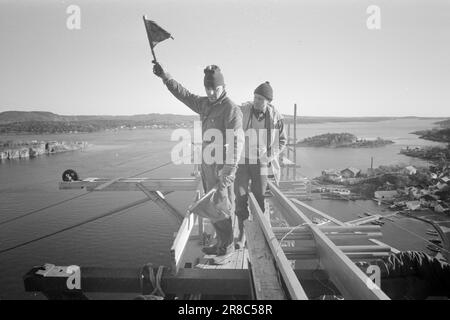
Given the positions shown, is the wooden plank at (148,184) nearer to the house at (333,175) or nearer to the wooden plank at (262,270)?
the wooden plank at (262,270)

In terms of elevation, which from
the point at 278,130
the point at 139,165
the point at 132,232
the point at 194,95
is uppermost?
the point at 194,95

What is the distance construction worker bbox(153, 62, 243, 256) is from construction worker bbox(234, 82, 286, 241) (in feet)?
2.15

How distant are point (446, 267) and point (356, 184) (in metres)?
28.6

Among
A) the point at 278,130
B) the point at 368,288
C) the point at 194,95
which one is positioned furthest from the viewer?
the point at 278,130

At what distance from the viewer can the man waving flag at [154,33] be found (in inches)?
166

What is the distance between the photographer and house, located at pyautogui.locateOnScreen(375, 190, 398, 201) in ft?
84.1

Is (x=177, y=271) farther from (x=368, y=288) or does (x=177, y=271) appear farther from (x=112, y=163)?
(x=112, y=163)

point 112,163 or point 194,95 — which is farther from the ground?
point 194,95

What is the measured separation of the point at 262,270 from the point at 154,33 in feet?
11.7

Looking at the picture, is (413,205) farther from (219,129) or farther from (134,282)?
(134,282)

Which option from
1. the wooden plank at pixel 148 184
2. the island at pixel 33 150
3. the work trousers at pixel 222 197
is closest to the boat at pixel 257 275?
the work trousers at pixel 222 197
